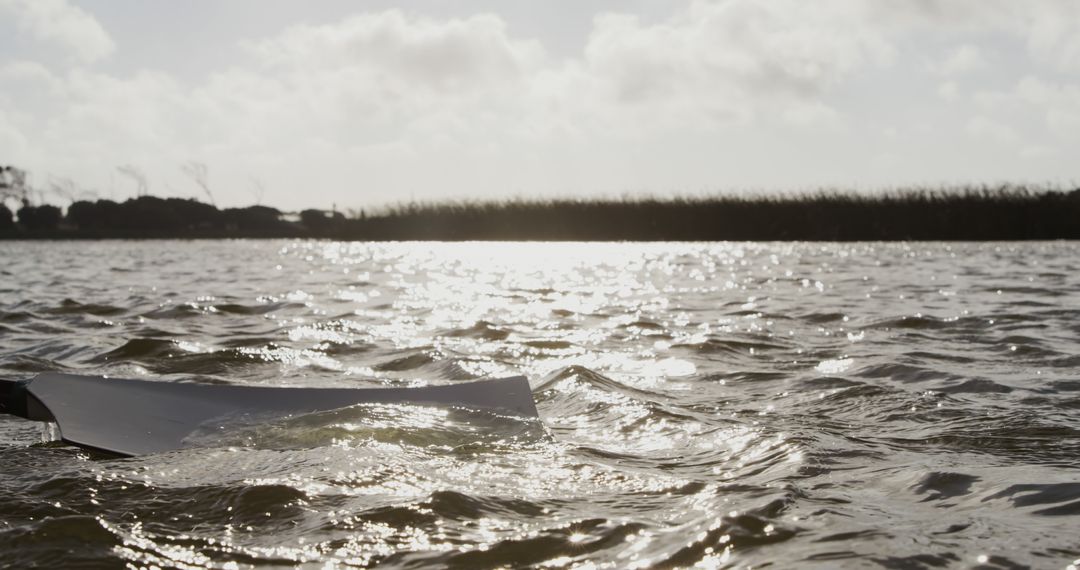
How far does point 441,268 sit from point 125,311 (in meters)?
7.55

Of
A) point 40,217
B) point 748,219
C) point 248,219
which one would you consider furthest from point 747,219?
point 40,217

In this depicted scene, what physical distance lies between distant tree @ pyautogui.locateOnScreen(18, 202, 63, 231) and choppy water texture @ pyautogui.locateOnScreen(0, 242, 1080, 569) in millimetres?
44287

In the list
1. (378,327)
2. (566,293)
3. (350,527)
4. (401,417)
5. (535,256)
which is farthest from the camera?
(535,256)

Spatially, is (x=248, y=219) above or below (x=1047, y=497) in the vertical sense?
above

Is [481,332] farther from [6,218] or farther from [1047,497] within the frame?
[6,218]

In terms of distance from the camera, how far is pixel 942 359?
4.82 m

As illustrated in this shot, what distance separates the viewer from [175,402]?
3.30 metres

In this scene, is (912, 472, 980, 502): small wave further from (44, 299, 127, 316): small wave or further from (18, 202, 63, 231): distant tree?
(18, 202, 63, 231): distant tree

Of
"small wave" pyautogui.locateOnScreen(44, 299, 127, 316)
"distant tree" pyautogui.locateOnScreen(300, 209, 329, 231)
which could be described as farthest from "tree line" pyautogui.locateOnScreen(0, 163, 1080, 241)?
"small wave" pyautogui.locateOnScreen(44, 299, 127, 316)

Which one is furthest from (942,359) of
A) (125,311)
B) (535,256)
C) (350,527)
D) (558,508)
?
(535,256)

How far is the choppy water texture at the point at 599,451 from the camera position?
2.01 meters

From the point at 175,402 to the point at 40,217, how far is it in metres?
48.8

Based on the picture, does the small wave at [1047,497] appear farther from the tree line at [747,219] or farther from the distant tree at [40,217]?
the distant tree at [40,217]

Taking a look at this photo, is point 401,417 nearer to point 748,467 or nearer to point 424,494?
point 424,494
